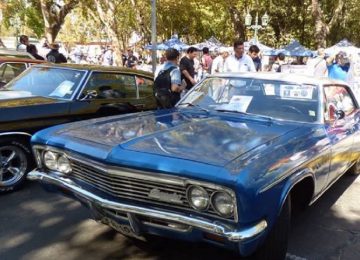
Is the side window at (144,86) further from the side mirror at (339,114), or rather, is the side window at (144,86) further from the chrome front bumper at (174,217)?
the chrome front bumper at (174,217)

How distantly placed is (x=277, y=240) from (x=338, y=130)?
1.71 meters

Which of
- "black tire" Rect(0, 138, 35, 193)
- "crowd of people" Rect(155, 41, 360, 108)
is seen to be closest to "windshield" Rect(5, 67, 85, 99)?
"black tire" Rect(0, 138, 35, 193)

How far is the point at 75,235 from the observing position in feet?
13.3

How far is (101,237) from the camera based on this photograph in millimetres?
4031

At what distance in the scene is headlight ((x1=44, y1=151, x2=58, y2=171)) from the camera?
12.0ft

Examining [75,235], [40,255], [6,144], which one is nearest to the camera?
[40,255]

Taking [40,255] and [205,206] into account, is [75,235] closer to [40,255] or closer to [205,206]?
[40,255]

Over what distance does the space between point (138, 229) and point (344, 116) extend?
2774 millimetres

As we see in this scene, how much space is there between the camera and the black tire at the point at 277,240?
3.14 metres

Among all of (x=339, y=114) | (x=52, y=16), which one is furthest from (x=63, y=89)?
(x=52, y=16)

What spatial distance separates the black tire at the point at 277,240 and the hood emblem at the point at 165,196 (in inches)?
29.2

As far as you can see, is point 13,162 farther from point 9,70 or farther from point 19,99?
point 9,70

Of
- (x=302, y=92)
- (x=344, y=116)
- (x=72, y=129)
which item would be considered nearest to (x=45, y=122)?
(x=72, y=129)

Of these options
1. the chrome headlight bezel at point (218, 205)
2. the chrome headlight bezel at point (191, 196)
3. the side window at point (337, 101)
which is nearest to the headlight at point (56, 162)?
the chrome headlight bezel at point (191, 196)
